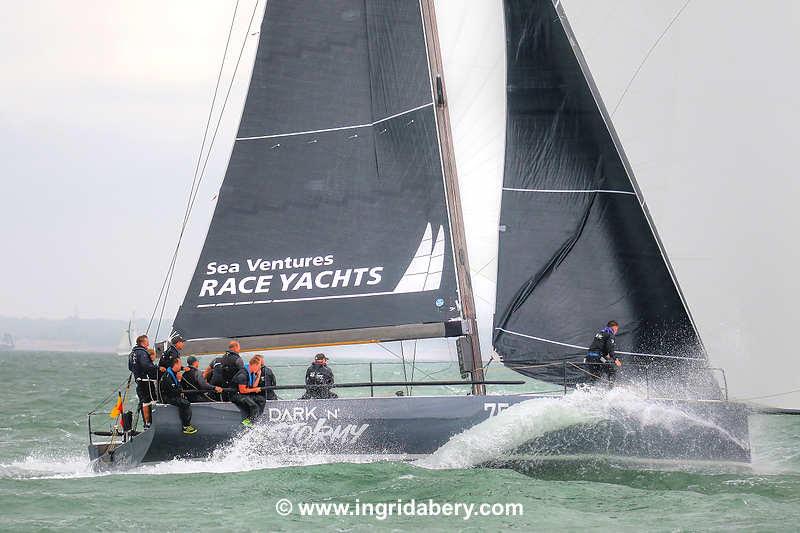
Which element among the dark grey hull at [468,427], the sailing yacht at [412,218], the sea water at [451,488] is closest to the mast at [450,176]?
the sailing yacht at [412,218]

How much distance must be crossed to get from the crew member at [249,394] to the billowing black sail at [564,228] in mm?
2987

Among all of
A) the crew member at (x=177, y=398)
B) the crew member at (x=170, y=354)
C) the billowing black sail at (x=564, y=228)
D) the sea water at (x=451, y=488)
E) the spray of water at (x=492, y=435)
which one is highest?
the billowing black sail at (x=564, y=228)

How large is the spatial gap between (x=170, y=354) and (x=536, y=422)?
14.1ft

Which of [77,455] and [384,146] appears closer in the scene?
[384,146]

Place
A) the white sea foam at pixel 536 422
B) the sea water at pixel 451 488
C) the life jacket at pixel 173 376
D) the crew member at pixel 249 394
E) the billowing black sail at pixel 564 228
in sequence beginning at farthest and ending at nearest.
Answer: the billowing black sail at pixel 564 228
the life jacket at pixel 173 376
the crew member at pixel 249 394
the white sea foam at pixel 536 422
the sea water at pixel 451 488

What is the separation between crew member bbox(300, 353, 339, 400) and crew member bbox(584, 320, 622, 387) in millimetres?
3008

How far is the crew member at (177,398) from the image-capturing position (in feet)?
40.3

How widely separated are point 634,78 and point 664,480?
550cm

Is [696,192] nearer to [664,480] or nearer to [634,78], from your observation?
[634,78]

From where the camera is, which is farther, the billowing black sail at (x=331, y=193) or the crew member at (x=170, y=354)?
the billowing black sail at (x=331, y=193)

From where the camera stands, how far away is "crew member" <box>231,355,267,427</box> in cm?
1225

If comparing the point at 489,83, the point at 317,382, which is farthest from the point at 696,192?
the point at 317,382

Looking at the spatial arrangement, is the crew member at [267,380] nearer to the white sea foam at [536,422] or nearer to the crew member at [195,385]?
the crew member at [195,385]

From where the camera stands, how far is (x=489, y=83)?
1402 centimetres
